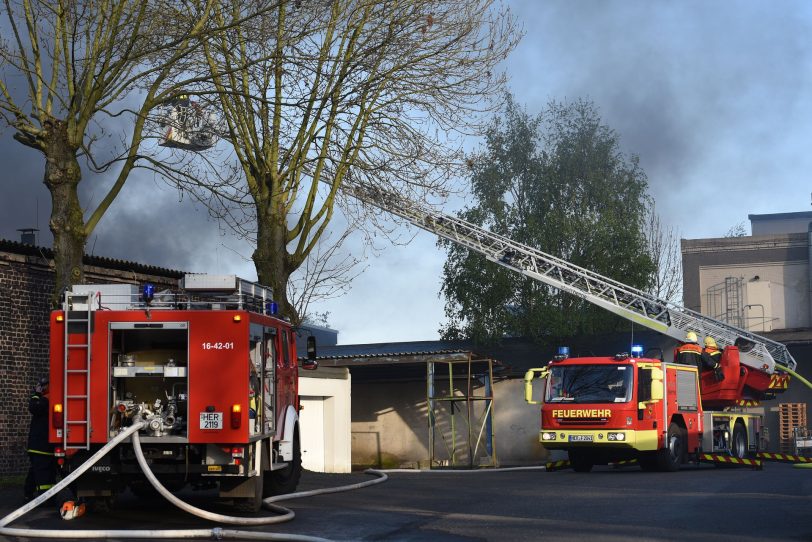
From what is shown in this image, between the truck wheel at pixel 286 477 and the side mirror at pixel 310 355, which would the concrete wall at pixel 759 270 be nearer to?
the side mirror at pixel 310 355

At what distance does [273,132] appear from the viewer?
2330 centimetres

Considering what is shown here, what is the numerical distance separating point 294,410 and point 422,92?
936 centimetres

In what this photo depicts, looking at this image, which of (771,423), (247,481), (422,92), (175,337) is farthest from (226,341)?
(771,423)

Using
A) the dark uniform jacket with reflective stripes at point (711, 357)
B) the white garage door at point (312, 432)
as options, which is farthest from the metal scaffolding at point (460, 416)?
the dark uniform jacket with reflective stripes at point (711, 357)

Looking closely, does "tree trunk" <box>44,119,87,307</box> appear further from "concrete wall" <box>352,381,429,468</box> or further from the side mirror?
"concrete wall" <box>352,381,429,468</box>

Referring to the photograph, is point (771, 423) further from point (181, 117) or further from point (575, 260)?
point (181, 117)

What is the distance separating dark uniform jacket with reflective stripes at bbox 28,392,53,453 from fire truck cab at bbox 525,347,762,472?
9.89m

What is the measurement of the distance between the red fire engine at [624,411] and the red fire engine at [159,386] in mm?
10277

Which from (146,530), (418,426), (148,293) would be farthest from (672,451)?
(418,426)

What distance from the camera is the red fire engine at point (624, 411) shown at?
71.8ft

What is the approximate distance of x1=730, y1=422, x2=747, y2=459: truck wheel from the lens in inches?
1001

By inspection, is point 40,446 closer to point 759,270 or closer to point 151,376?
point 151,376

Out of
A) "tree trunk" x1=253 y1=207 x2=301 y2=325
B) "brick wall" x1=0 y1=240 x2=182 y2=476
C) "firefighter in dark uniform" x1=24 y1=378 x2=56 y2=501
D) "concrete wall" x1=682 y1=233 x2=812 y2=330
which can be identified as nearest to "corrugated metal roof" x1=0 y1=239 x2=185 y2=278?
"brick wall" x1=0 y1=240 x2=182 y2=476

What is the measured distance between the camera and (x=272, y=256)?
75.5 ft
